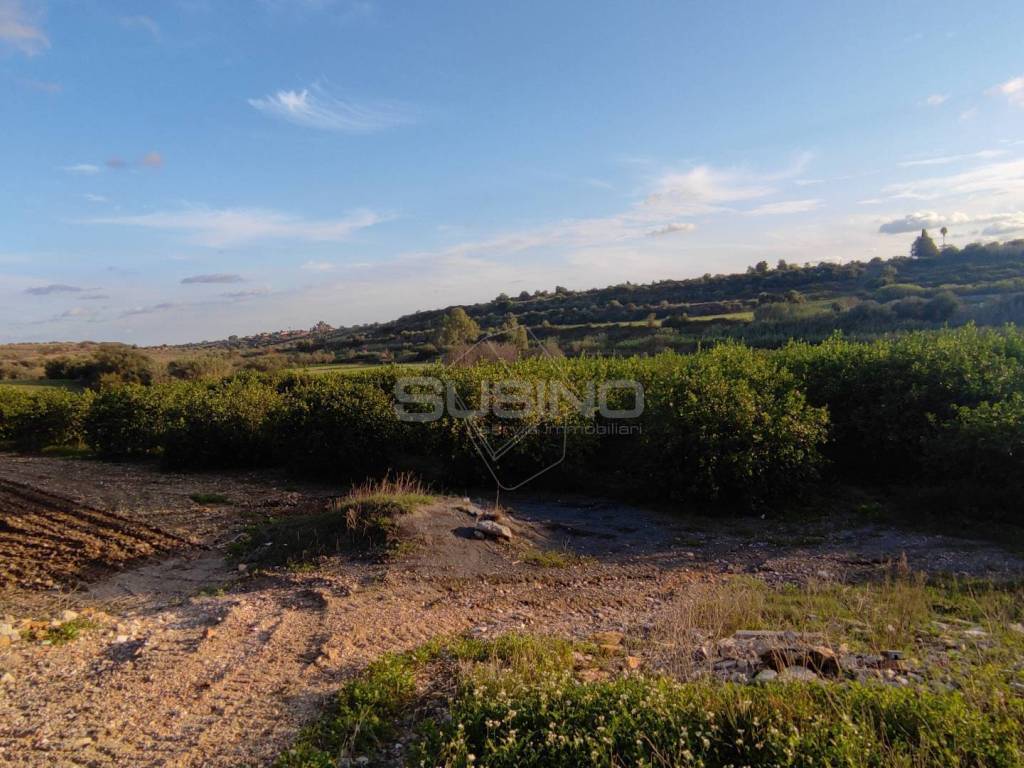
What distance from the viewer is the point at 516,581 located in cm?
670

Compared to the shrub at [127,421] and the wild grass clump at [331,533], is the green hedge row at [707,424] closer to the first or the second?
the shrub at [127,421]

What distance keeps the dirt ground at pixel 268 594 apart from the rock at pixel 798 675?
1.51 meters

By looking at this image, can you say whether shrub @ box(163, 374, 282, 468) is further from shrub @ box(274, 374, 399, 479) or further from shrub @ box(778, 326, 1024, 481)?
shrub @ box(778, 326, 1024, 481)

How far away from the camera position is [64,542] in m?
8.02

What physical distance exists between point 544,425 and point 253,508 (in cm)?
505

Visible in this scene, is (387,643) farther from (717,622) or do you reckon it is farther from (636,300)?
(636,300)

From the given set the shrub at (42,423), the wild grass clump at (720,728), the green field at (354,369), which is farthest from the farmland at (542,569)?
the shrub at (42,423)

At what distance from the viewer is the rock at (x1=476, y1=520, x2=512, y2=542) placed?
775 centimetres

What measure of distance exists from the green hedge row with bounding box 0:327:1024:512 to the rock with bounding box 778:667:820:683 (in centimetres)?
508

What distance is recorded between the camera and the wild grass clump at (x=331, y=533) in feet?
24.2

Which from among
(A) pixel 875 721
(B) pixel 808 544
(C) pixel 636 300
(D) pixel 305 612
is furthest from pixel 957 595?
(C) pixel 636 300

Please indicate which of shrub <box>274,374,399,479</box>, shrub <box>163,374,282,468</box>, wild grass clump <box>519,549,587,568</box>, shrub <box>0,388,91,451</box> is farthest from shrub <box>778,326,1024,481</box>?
shrub <box>0,388,91,451</box>

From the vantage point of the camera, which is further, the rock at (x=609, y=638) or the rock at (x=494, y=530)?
the rock at (x=494, y=530)

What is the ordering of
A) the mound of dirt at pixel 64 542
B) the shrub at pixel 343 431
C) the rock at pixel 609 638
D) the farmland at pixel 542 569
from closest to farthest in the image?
1. the farmland at pixel 542 569
2. the rock at pixel 609 638
3. the mound of dirt at pixel 64 542
4. the shrub at pixel 343 431
